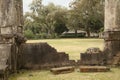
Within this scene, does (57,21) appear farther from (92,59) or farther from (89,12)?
(92,59)

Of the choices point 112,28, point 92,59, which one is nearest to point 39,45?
point 92,59

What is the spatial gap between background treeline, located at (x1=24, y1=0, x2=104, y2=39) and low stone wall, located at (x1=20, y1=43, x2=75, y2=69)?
23239 millimetres

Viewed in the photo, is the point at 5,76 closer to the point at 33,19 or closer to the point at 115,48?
the point at 115,48

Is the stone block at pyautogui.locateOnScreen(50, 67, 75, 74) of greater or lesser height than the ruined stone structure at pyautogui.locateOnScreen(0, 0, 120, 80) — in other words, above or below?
below

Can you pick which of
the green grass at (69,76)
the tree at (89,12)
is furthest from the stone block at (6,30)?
the tree at (89,12)

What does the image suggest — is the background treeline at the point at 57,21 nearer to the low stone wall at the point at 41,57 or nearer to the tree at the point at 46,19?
the tree at the point at 46,19

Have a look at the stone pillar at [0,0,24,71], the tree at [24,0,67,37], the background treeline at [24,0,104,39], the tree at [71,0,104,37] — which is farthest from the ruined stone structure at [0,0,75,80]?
the tree at [24,0,67,37]

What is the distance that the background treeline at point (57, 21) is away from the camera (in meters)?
34.8

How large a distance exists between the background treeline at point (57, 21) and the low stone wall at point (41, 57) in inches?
915

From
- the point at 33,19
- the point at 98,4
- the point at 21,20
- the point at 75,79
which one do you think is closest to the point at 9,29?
the point at 21,20

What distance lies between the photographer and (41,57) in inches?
340

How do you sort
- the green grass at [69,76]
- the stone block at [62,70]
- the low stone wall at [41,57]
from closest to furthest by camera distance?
the green grass at [69,76]
the stone block at [62,70]
the low stone wall at [41,57]

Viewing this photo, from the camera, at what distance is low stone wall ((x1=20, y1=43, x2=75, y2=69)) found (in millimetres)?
8547

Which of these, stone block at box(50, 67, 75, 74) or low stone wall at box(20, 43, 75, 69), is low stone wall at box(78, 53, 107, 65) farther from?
stone block at box(50, 67, 75, 74)
